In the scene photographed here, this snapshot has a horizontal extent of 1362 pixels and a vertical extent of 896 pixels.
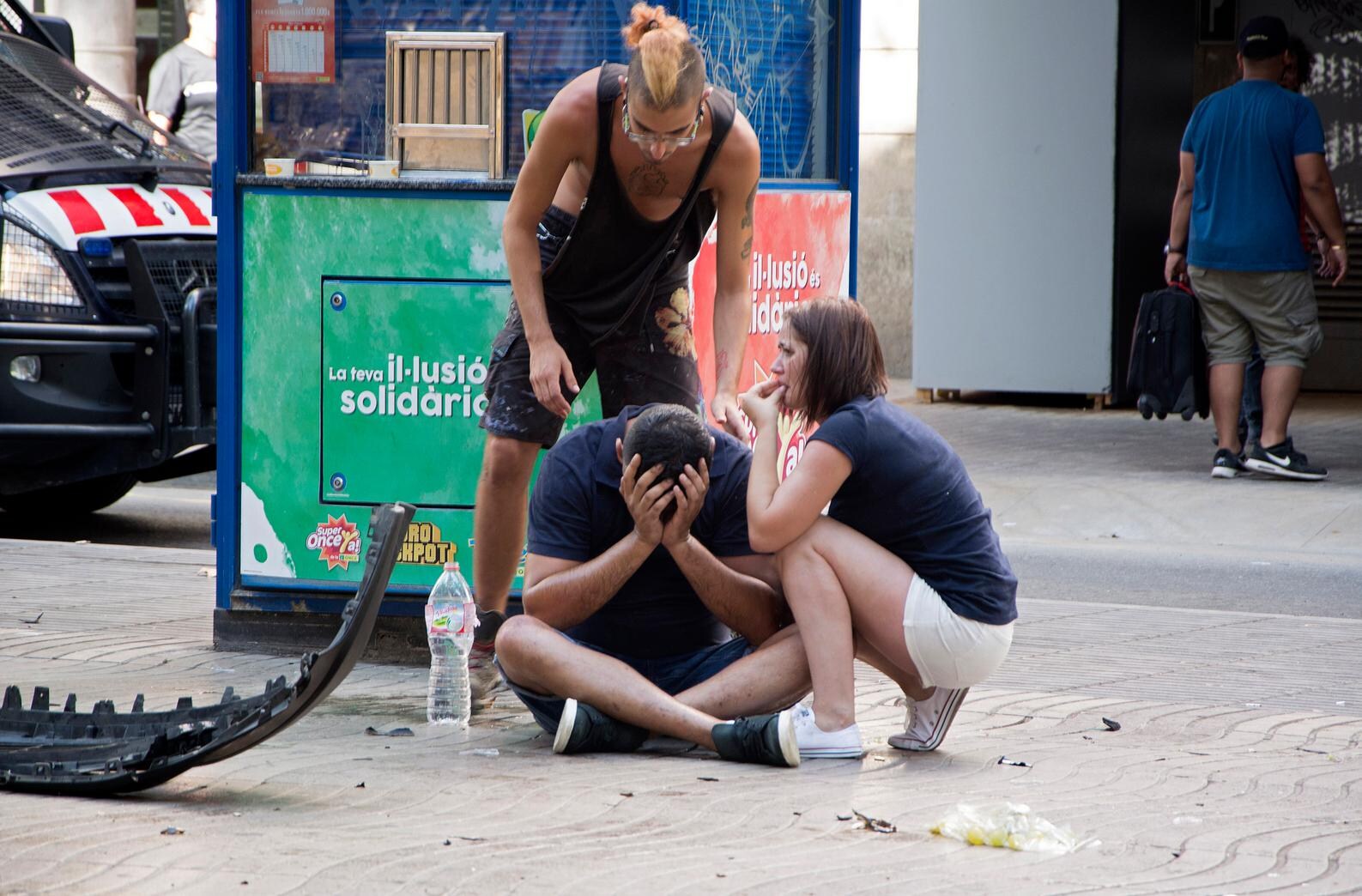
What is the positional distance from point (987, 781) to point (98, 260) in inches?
181

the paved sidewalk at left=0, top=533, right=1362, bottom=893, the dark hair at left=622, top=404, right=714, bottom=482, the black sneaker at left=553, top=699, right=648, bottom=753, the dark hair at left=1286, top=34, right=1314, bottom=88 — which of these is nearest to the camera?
the paved sidewalk at left=0, top=533, right=1362, bottom=893

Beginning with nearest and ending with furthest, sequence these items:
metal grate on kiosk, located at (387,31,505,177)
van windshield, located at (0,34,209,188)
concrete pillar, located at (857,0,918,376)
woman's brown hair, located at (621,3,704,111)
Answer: woman's brown hair, located at (621,3,704,111) < metal grate on kiosk, located at (387,31,505,177) < van windshield, located at (0,34,209,188) < concrete pillar, located at (857,0,918,376)

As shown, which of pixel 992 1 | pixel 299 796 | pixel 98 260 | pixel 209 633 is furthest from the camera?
pixel 992 1

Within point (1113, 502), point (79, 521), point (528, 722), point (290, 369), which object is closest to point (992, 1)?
point (1113, 502)

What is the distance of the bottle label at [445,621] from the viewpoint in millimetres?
4883

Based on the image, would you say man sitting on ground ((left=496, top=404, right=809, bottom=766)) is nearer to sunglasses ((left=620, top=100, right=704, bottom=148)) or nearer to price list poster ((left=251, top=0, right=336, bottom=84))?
sunglasses ((left=620, top=100, right=704, bottom=148))

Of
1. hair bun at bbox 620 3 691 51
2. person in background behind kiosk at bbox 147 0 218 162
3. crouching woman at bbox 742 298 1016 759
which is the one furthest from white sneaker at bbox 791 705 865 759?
person in background behind kiosk at bbox 147 0 218 162

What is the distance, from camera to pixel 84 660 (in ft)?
18.3

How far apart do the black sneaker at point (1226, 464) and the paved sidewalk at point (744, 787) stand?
2534 millimetres

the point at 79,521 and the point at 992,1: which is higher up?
the point at 992,1

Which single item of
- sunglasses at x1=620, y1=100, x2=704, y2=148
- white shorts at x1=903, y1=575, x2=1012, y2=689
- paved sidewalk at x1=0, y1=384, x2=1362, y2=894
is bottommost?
paved sidewalk at x1=0, y1=384, x2=1362, y2=894

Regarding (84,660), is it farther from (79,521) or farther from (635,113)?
(79,521)

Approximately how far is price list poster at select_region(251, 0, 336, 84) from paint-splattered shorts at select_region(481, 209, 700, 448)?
45.9 inches

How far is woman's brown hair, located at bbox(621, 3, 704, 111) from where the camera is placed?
178 inches
